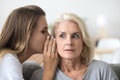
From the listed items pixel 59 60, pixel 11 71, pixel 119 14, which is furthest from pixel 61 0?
pixel 11 71

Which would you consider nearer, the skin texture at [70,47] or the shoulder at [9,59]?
the shoulder at [9,59]

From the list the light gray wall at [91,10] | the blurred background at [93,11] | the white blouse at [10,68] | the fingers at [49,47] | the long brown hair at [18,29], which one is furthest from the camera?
the light gray wall at [91,10]

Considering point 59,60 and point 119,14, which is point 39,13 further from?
point 119,14

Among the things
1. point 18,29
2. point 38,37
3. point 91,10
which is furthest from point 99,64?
point 91,10

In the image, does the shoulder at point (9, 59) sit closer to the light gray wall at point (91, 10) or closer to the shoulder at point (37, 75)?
the shoulder at point (37, 75)

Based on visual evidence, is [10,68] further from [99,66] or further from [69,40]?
[99,66]

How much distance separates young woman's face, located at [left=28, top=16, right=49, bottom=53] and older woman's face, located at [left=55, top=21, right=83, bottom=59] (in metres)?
0.10

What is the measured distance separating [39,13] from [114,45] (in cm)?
380

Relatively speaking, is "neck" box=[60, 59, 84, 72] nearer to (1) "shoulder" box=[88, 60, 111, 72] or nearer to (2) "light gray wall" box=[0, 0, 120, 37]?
(1) "shoulder" box=[88, 60, 111, 72]

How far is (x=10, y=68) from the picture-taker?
1.56 meters

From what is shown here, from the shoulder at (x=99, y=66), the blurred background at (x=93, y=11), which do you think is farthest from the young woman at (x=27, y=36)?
the blurred background at (x=93, y=11)

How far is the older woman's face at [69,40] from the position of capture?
1.78 meters

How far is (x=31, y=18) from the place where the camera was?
1.76m

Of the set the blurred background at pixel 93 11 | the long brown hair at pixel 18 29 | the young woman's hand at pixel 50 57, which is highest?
the long brown hair at pixel 18 29
